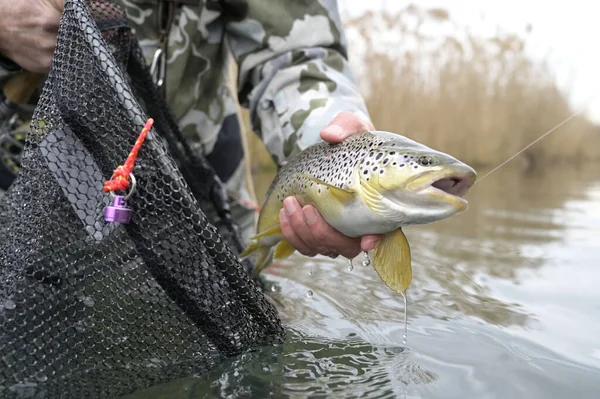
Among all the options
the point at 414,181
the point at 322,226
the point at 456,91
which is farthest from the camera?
the point at 456,91

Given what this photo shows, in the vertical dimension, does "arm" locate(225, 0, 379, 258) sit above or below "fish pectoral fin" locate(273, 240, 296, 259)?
above

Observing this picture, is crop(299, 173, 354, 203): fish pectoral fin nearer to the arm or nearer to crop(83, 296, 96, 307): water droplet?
the arm

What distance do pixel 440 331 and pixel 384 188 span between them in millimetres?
666

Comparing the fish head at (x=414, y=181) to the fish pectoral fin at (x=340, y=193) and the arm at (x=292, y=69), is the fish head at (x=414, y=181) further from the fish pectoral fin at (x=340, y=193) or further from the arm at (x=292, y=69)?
the arm at (x=292, y=69)

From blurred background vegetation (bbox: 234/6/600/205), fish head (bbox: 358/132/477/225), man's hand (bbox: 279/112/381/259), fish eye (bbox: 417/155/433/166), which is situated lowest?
blurred background vegetation (bbox: 234/6/600/205)

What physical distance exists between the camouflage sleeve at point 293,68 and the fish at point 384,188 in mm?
308

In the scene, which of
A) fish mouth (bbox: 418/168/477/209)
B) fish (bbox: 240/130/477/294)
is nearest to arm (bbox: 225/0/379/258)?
fish (bbox: 240/130/477/294)

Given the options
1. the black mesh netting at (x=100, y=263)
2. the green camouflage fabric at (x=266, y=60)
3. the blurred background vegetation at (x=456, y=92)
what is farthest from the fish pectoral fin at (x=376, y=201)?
the blurred background vegetation at (x=456, y=92)

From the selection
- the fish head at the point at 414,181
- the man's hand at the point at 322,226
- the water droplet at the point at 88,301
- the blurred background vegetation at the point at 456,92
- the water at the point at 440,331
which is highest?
the fish head at the point at 414,181

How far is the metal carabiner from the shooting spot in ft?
7.70

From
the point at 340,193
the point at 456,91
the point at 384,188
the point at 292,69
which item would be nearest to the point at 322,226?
the point at 340,193

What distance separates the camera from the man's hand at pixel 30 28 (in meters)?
1.79

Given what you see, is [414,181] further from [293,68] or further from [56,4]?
[56,4]

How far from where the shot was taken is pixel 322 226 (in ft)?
5.83
